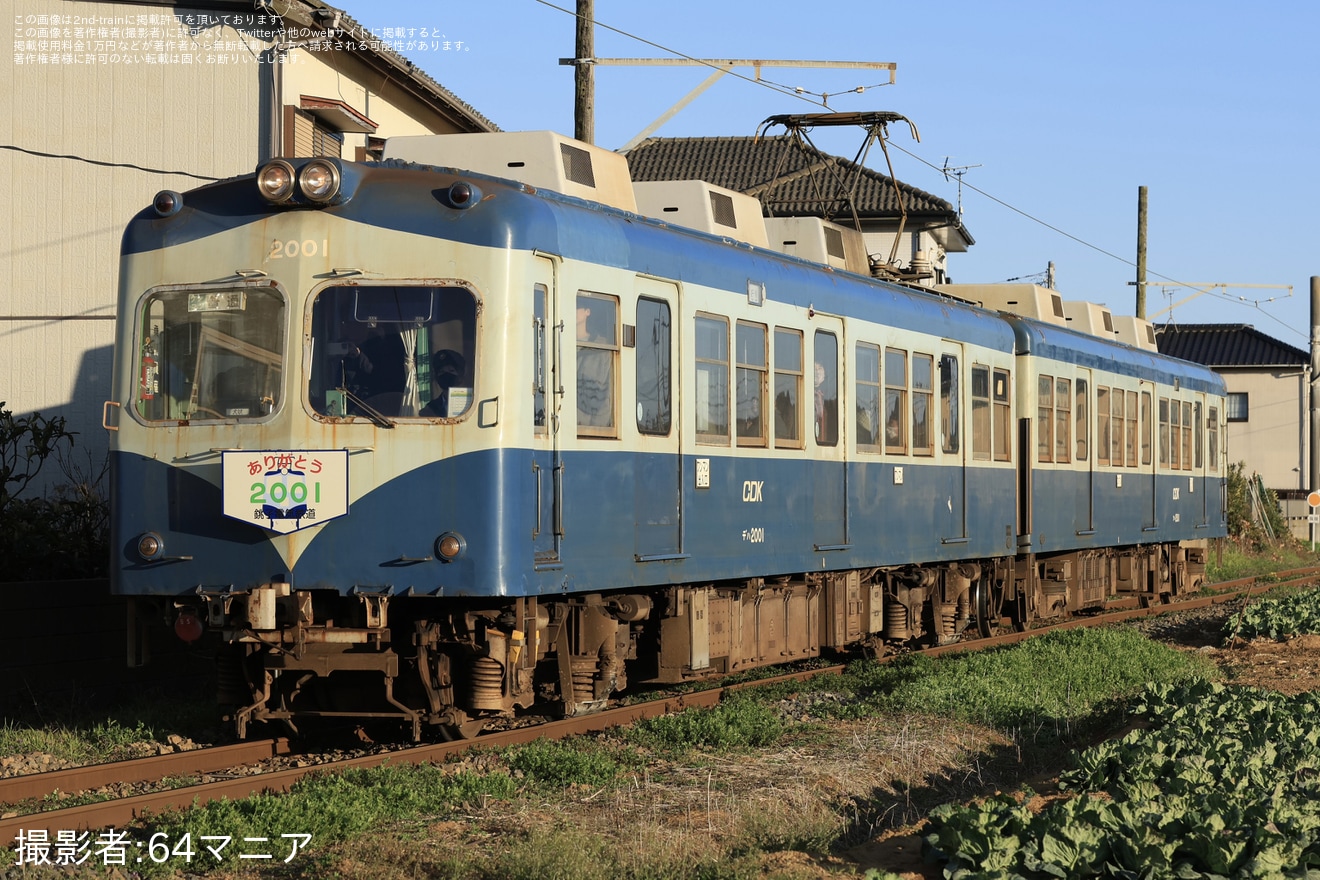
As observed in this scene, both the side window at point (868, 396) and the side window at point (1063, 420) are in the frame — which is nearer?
the side window at point (868, 396)

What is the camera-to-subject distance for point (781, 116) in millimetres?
15398

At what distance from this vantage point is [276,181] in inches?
346

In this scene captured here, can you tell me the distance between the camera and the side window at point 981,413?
50.6 feet

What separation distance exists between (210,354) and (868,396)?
19.7ft

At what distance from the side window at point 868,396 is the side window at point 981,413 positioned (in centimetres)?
240

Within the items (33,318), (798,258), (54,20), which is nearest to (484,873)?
(798,258)

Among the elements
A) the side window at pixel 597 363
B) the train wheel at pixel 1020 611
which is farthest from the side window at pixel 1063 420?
→ the side window at pixel 597 363

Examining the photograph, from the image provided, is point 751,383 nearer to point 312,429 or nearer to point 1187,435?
point 312,429

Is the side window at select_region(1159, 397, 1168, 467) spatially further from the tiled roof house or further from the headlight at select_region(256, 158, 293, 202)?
the tiled roof house

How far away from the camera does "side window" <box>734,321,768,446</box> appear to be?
11.1 m

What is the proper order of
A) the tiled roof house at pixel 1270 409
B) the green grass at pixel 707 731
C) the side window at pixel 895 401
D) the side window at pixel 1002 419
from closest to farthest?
the green grass at pixel 707 731 < the side window at pixel 895 401 < the side window at pixel 1002 419 < the tiled roof house at pixel 1270 409

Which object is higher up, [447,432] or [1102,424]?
[1102,424]

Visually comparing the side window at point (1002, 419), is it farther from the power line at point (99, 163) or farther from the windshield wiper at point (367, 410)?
the windshield wiper at point (367, 410)

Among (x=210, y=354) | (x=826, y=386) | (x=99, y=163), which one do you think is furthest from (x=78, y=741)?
(x=99, y=163)
